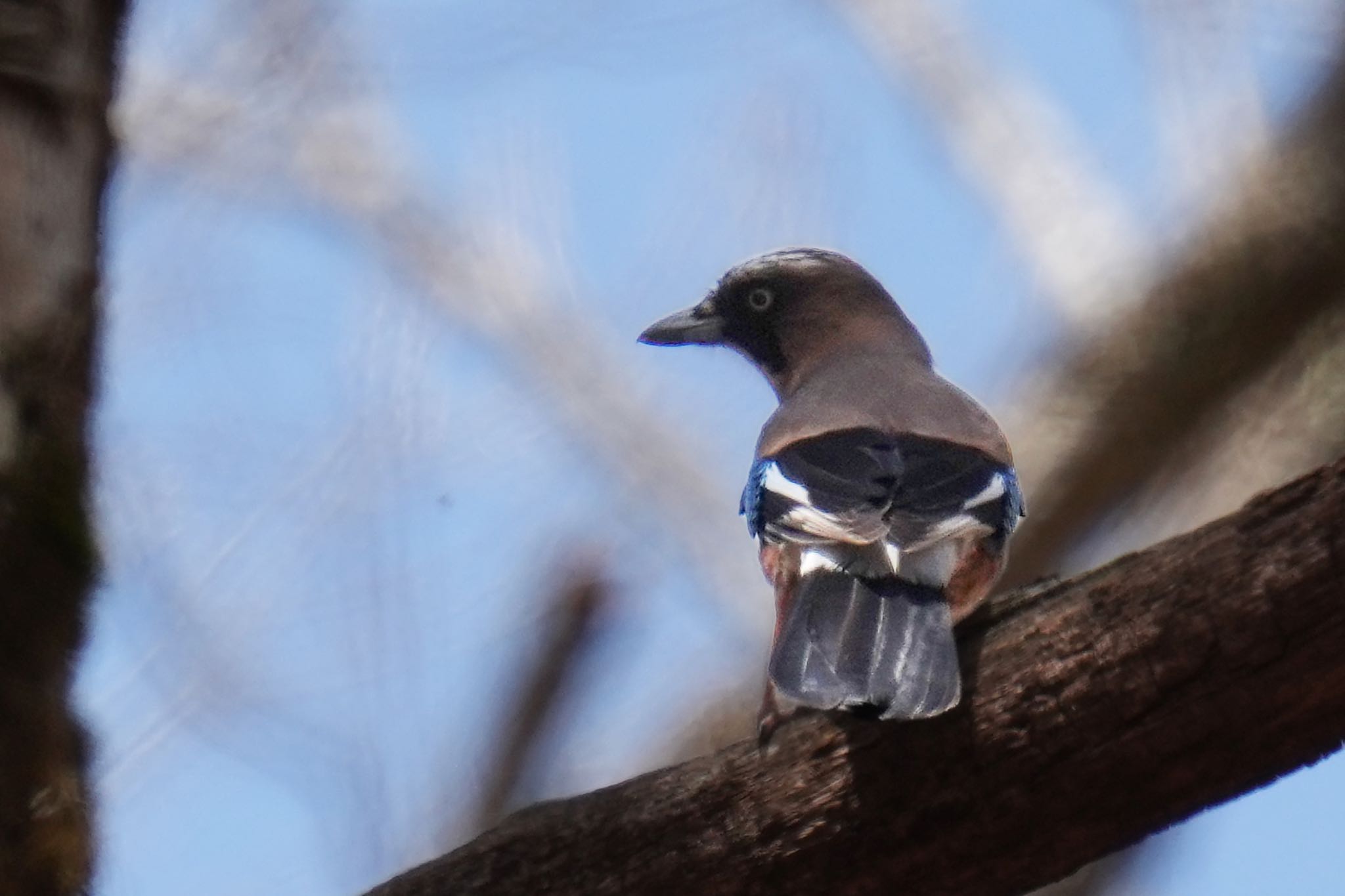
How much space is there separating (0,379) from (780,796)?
147cm

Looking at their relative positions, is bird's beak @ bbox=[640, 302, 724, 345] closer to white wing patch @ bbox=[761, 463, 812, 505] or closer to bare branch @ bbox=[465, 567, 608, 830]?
white wing patch @ bbox=[761, 463, 812, 505]

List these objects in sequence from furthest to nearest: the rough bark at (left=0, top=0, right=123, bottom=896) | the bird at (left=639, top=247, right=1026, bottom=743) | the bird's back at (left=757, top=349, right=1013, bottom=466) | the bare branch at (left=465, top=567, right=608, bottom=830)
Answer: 1. the bird's back at (left=757, top=349, right=1013, bottom=466)
2. the bare branch at (left=465, top=567, right=608, bottom=830)
3. the bird at (left=639, top=247, right=1026, bottom=743)
4. the rough bark at (left=0, top=0, right=123, bottom=896)

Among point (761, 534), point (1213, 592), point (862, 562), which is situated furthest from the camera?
point (761, 534)

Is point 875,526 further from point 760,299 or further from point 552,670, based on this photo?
point 760,299

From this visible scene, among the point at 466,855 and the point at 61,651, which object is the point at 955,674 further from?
the point at 61,651

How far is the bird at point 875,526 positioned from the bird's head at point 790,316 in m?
0.16

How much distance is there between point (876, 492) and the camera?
12.8 feet

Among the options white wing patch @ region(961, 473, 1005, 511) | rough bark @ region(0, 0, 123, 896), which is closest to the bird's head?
white wing patch @ region(961, 473, 1005, 511)

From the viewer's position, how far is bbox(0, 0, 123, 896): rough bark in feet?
8.39

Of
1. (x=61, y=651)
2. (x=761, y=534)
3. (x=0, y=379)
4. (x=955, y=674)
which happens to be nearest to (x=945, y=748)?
(x=955, y=674)

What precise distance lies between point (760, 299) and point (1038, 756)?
11.1ft

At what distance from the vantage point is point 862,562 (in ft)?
12.1

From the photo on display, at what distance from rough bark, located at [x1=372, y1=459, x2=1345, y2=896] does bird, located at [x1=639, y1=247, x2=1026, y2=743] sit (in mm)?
101

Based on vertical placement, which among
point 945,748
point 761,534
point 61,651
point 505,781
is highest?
point 761,534
